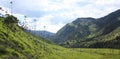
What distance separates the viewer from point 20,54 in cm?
19262

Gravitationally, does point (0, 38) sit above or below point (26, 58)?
above

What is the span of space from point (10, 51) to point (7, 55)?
9.79 m

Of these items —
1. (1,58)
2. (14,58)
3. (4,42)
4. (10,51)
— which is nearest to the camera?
(1,58)

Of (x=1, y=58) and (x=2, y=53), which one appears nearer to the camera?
(x=1, y=58)

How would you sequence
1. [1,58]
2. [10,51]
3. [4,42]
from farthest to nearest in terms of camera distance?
[4,42] < [10,51] < [1,58]

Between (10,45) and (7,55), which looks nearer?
(7,55)

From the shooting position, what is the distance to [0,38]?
198625mm

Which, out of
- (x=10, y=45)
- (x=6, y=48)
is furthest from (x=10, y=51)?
(x=10, y=45)

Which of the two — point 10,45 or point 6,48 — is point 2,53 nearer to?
point 6,48

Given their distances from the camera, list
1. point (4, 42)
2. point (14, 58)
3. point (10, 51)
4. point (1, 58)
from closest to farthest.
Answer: point (1, 58), point (14, 58), point (10, 51), point (4, 42)

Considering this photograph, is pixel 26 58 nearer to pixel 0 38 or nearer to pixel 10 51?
pixel 10 51

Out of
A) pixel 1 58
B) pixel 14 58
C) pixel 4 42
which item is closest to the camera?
pixel 1 58

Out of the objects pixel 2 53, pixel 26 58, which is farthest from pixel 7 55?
pixel 26 58

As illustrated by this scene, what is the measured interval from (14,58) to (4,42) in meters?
29.6
